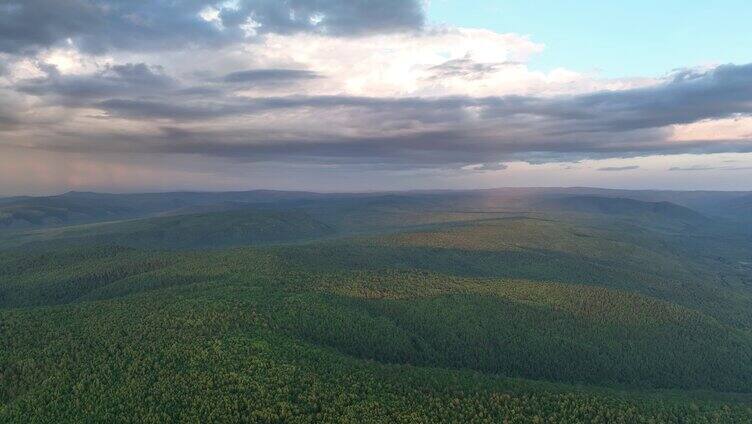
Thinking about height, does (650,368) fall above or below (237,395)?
below

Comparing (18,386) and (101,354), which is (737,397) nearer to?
(101,354)

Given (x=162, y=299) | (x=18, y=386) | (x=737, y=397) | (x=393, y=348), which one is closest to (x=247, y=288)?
(x=162, y=299)

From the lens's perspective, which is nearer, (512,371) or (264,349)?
(264,349)

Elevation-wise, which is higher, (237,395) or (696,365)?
(237,395)

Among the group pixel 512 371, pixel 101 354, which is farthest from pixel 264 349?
pixel 512 371

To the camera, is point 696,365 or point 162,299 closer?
point 696,365

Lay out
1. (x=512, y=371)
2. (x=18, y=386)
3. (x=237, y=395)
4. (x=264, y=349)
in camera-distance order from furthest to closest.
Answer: (x=512, y=371)
(x=264, y=349)
(x=18, y=386)
(x=237, y=395)

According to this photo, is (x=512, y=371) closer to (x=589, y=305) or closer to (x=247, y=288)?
(x=589, y=305)

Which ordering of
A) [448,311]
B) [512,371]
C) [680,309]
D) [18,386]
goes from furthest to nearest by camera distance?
[680,309], [448,311], [512,371], [18,386]

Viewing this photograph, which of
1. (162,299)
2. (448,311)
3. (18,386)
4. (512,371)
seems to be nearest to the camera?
(18,386)
